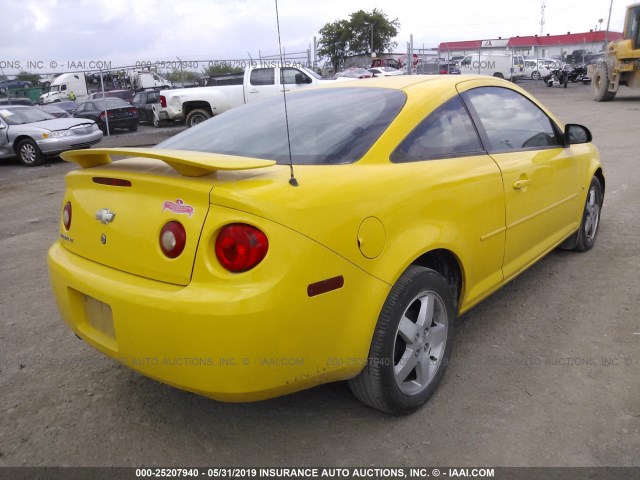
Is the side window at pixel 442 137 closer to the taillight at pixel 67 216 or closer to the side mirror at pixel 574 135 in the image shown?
the side mirror at pixel 574 135

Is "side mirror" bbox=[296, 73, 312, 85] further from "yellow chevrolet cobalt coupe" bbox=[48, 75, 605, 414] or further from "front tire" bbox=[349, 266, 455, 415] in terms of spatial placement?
"front tire" bbox=[349, 266, 455, 415]

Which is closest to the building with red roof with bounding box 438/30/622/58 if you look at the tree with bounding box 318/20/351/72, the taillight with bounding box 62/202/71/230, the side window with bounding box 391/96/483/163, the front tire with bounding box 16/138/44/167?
the tree with bounding box 318/20/351/72

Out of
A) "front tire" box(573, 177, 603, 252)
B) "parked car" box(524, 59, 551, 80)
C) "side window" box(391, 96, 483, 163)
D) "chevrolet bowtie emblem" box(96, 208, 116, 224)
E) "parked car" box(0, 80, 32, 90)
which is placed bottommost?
"parked car" box(524, 59, 551, 80)

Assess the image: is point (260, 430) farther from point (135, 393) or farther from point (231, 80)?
point (231, 80)

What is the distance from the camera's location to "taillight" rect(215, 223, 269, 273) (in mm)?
1989

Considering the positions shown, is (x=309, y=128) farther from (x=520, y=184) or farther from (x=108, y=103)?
(x=108, y=103)

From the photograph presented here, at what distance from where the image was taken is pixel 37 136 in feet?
39.4

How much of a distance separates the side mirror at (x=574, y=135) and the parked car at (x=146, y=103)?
1942cm

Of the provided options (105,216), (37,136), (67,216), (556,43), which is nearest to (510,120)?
(105,216)

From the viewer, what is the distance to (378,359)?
2.32m

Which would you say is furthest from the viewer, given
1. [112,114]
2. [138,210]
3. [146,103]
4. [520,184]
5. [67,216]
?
[146,103]

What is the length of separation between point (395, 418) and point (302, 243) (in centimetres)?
105

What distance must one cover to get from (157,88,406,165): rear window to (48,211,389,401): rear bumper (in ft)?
2.04

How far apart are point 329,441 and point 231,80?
52.8ft
